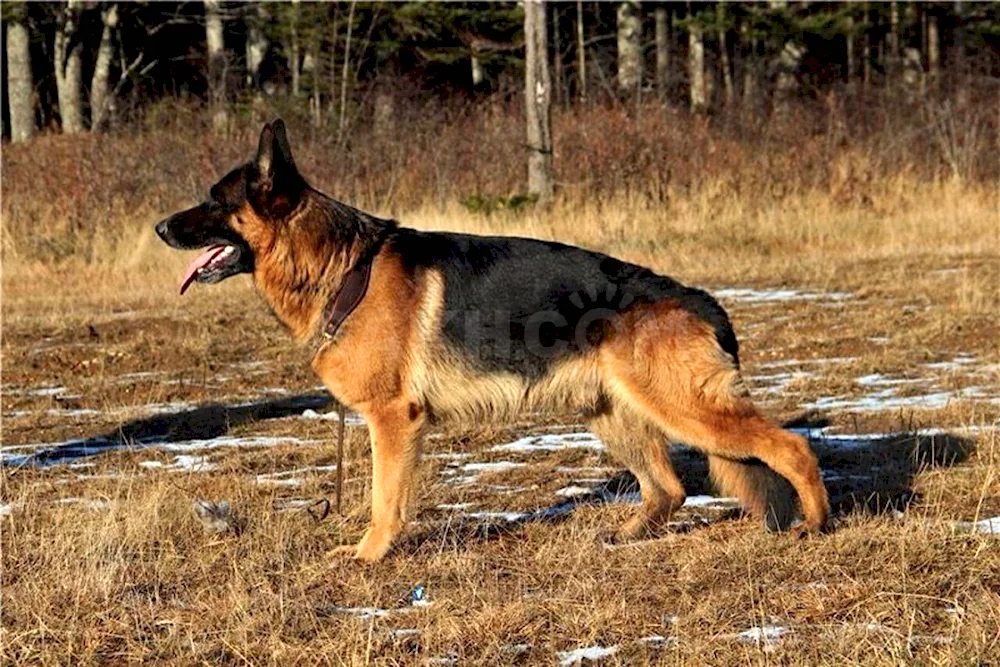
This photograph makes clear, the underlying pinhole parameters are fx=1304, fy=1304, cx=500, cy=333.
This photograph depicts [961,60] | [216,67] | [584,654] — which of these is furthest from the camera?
[961,60]

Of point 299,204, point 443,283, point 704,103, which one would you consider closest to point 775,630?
point 443,283

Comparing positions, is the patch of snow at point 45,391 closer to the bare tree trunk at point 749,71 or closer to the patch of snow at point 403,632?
the patch of snow at point 403,632

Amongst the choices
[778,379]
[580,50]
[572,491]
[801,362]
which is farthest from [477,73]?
[572,491]

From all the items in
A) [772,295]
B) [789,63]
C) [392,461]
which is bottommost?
[772,295]

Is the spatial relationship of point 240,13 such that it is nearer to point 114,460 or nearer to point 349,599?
point 114,460

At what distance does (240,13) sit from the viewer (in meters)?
30.4

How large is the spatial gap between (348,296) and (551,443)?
2241 millimetres

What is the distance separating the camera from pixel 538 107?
60.7 ft

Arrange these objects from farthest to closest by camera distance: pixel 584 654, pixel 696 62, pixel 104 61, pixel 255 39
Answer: pixel 255 39
pixel 696 62
pixel 104 61
pixel 584 654

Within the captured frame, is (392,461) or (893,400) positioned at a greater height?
(392,461)

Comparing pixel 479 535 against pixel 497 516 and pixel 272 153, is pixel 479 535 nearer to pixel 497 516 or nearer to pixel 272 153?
pixel 497 516

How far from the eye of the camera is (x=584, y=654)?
4.11 meters

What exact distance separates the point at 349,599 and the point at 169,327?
7.10 m

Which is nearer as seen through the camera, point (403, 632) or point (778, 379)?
point (403, 632)
